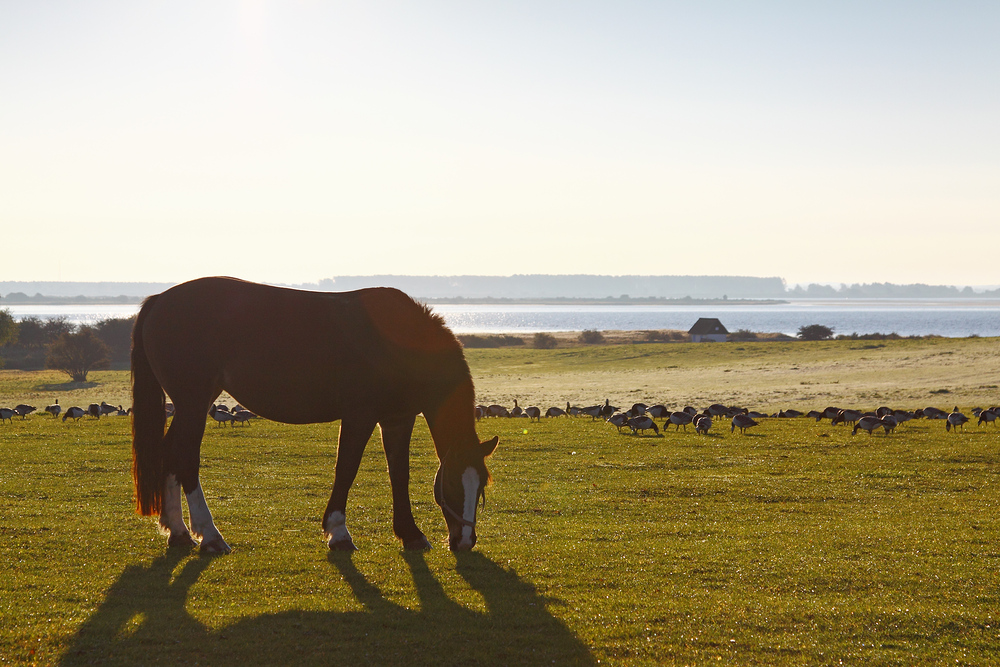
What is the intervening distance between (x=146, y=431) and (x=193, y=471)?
1069mm

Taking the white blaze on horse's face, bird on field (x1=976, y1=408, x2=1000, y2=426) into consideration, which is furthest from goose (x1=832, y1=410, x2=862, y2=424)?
the white blaze on horse's face

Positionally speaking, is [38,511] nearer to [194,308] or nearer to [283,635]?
[194,308]

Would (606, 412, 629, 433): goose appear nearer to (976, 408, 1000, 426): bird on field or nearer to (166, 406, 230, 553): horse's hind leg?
(976, 408, 1000, 426): bird on field

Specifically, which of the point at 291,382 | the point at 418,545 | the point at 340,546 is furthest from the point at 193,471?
the point at 418,545

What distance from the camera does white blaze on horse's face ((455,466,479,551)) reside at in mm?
10062

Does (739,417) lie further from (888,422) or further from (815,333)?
(815,333)

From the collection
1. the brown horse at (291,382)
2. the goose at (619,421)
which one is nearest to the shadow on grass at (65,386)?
the goose at (619,421)

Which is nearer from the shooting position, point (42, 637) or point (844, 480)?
point (42, 637)

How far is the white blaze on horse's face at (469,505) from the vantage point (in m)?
10.1

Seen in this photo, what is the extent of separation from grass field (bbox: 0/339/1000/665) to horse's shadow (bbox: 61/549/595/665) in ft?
0.10

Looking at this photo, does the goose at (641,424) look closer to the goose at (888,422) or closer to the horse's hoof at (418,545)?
the goose at (888,422)

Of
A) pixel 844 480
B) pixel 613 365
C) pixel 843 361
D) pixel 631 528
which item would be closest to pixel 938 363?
pixel 843 361

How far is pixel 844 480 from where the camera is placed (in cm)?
1794

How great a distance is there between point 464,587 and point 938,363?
6644 centimetres
